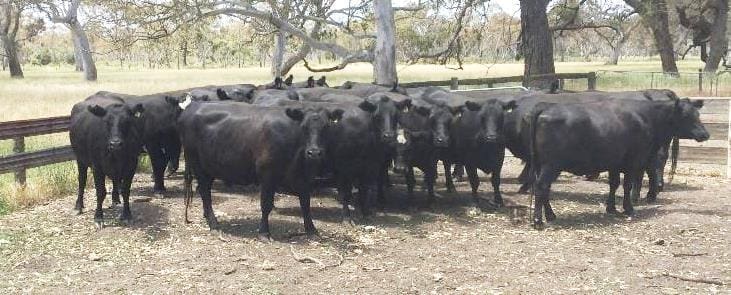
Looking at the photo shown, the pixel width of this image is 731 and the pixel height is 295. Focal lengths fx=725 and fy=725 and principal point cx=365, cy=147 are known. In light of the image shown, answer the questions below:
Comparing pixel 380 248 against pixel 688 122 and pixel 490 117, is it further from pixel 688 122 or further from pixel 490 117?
pixel 688 122

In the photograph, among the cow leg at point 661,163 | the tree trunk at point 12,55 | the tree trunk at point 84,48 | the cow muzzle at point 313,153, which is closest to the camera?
the cow muzzle at point 313,153

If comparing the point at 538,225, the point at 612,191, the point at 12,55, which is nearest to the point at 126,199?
the point at 538,225

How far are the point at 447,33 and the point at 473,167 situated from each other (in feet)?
43.0

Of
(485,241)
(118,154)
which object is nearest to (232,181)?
(118,154)

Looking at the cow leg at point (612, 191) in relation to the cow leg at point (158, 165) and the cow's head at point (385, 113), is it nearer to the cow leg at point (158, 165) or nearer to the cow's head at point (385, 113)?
the cow's head at point (385, 113)

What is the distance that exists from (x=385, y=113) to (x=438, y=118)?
765 millimetres

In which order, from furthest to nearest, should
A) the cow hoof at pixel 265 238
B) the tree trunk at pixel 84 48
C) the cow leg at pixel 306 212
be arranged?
the tree trunk at pixel 84 48 → the cow leg at pixel 306 212 → the cow hoof at pixel 265 238

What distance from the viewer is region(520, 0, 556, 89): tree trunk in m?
20.8

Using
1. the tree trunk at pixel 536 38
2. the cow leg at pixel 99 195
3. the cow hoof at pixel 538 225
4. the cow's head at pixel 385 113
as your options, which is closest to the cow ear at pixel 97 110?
the cow leg at pixel 99 195

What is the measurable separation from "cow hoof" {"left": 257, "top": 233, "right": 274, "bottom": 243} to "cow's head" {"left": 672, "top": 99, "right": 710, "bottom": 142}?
5.83m

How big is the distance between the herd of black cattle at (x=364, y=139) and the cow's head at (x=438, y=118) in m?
0.02

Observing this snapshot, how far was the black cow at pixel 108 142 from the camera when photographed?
8.59 metres

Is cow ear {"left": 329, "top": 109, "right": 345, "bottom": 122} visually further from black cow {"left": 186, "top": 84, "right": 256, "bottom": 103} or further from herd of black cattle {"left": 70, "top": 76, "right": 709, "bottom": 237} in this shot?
black cow {"left": 186, "top": 84, "right": 256, "bottom": 103}

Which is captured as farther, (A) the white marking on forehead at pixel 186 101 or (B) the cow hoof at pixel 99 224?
(A) the white marking on forehead at pixel 186 101
